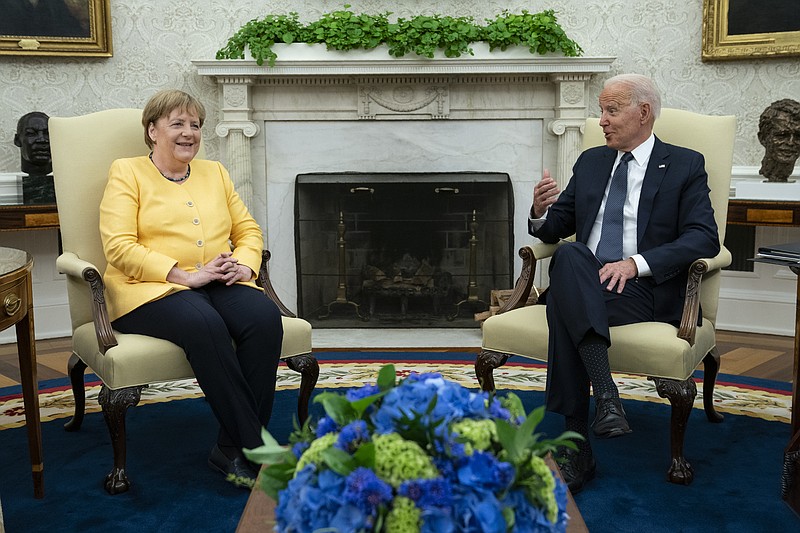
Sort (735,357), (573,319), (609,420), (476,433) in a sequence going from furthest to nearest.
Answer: (735,357)
(573,319)
(609,420)
(476,433)

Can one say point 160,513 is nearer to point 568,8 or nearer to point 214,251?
point 214,251

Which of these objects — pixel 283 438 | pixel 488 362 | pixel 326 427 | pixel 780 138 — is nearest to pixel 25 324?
pixel 283 438

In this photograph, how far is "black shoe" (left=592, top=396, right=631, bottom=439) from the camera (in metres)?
2.41

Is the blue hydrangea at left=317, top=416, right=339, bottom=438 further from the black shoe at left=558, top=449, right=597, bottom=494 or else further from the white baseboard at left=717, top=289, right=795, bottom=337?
the white baseboard at left=717, top=289, right=795, bottom=337

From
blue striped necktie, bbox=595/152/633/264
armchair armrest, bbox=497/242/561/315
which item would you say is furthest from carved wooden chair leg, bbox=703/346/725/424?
armchair armrest, bbox=497/242/561/315

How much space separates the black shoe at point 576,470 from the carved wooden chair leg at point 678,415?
0.26 m

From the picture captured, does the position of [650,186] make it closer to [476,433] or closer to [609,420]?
[609,420]

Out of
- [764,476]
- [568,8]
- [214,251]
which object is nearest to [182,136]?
[214,251]

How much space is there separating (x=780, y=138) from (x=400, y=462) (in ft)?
13.0

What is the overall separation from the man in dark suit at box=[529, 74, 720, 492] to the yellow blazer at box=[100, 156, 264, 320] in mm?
1110

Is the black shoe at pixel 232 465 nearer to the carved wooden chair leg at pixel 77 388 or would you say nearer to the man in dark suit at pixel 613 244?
the carved wooden chair leg at pixel 77 388

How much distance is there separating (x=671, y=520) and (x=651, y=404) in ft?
3.71

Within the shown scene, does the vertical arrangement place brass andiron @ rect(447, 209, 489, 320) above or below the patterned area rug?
above

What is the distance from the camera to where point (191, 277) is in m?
2.75
